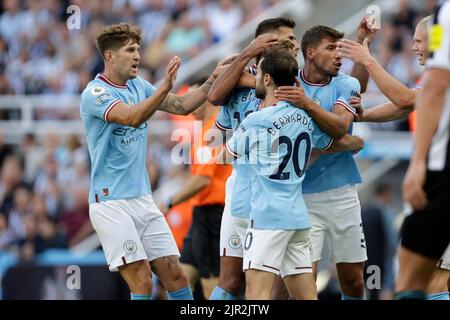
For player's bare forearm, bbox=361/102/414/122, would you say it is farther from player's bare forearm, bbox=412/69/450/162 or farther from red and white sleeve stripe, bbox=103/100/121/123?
player's bare forearm, bbox=412/69/450/162

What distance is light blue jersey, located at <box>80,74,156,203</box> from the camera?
882cm

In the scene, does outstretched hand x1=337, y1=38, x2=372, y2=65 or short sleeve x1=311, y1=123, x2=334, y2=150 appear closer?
outstretched hand x1=337, y1=38, x2=372, y2=65

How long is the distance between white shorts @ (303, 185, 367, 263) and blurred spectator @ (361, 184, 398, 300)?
5.45m

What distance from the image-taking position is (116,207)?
8797 millimetres

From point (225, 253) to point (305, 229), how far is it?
3.58ft

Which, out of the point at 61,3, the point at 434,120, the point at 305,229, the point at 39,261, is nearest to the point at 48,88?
the point at 61,3

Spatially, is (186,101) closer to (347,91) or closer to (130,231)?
(130,231)

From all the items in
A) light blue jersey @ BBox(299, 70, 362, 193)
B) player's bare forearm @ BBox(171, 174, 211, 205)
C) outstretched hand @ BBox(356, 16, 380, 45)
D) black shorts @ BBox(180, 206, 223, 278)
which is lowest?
black shorts @ BBox(180, 206, 223, 278)

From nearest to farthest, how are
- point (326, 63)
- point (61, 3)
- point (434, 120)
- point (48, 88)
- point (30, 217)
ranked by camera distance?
point (434, 120)
point (326, 63)
point (30, 217)
point (48, 88)
point (61, 3)

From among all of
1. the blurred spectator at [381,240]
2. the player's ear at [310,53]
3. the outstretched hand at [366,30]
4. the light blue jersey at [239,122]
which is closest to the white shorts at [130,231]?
the light blue jersey at [239,122]

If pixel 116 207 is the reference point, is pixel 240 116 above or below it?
above

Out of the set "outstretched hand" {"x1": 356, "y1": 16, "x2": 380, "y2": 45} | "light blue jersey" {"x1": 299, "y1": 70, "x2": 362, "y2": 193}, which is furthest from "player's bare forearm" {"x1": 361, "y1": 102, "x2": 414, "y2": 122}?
"outstretched hand" {"x1": 356, "y1": 16, "x2": 380, "y2": 45}

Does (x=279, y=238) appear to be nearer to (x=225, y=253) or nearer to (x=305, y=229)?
(x=305, y=229)

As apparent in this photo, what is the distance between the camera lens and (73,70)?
18.4 metres
